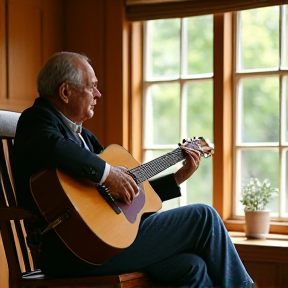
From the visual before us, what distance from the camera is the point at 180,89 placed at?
3.88 metres

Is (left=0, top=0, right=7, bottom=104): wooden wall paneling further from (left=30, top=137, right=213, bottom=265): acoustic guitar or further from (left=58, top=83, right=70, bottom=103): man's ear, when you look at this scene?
(left=30, top=137, right=213, bottom=265): acoustic guitar

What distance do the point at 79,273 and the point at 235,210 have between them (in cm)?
163

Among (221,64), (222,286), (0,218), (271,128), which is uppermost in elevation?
(221,64)

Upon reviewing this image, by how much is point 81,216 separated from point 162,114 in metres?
1.92

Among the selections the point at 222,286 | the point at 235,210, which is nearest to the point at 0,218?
the point at 222,286

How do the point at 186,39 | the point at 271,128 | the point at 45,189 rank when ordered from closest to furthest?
the point at 45,189
the point at 271,128
the point at 186,39

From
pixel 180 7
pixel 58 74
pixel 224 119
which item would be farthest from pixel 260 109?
pixel 58 74

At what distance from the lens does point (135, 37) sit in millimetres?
3965

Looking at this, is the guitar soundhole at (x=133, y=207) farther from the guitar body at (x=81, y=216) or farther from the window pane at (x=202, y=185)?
the window pane at (x=202, y=185)

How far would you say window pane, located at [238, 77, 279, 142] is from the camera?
11.9 ft

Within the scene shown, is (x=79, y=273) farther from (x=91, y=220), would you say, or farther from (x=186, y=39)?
(x=186, y=39)

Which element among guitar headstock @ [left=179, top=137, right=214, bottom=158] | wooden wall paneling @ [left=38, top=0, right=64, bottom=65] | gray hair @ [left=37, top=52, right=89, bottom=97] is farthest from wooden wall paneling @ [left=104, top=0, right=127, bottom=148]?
gray hair @ [left=37, top=52, right=89, bottom=97]

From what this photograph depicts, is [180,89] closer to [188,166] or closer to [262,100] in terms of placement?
[262,100]

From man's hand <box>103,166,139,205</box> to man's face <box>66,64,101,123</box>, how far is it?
309 mm
